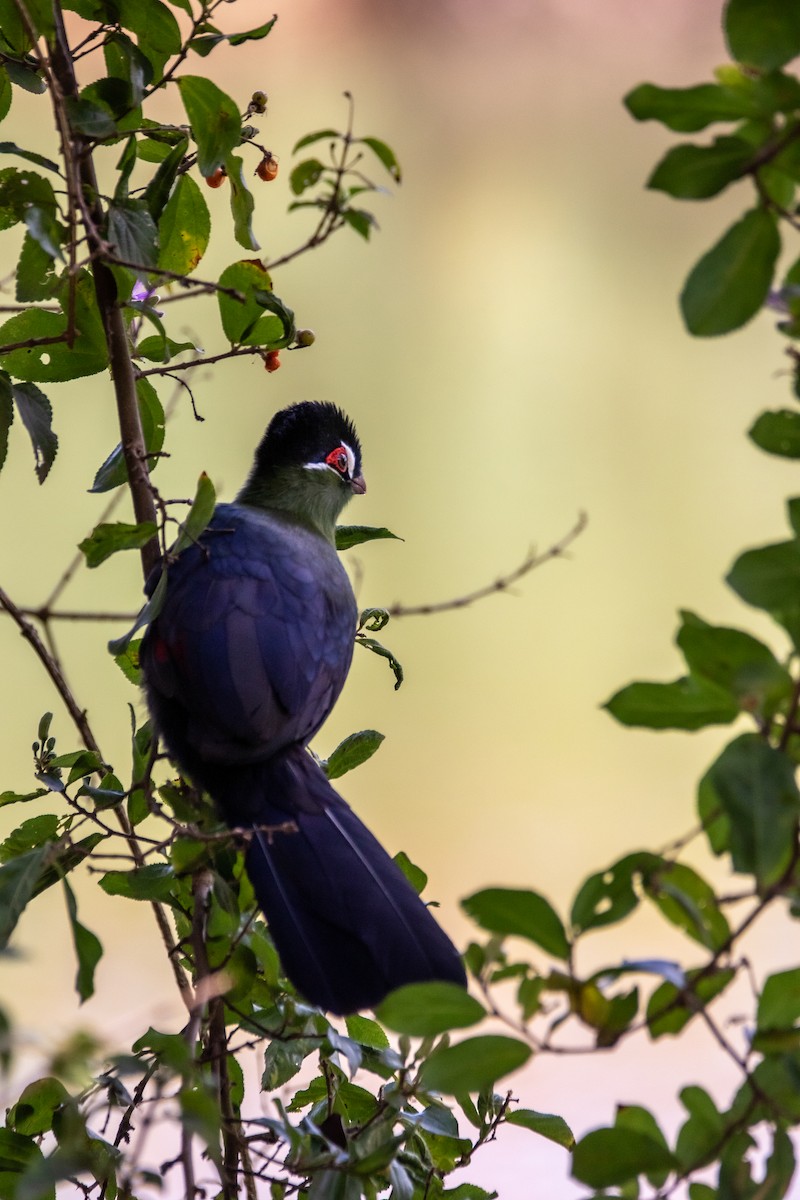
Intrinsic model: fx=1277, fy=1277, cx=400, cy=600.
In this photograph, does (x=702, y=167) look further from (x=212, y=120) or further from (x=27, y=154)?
(x=27, y=154)

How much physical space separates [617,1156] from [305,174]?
1.06m

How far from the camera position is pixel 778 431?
87 cm

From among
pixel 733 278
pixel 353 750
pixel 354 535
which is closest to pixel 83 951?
pixel 353 750

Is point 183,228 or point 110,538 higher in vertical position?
point 183,228

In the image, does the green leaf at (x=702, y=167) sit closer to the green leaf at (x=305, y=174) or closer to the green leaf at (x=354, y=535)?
the green leaf at (x=305, y=174)

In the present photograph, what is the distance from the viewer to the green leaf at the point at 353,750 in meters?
1.65

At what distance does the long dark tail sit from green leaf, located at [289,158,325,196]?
74 centimetres

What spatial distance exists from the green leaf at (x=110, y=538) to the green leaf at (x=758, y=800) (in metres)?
0.66

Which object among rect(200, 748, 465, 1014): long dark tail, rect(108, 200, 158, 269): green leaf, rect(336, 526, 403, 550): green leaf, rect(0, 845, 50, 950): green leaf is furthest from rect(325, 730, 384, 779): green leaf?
rect(108, 200, 158, 269): green leaf

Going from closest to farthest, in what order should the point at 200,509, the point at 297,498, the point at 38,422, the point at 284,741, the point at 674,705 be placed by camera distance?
the point at 674,705 < the point at 200,509 < the point at 38,422 < the point at 284,741 < the point at 297,498

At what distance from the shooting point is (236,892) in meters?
1.54

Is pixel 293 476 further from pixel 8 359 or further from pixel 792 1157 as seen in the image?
pixel 792 1157

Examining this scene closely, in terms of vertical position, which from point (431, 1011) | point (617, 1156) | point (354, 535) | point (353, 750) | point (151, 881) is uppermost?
point (354, 535)

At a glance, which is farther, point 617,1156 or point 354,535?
point 354,535
